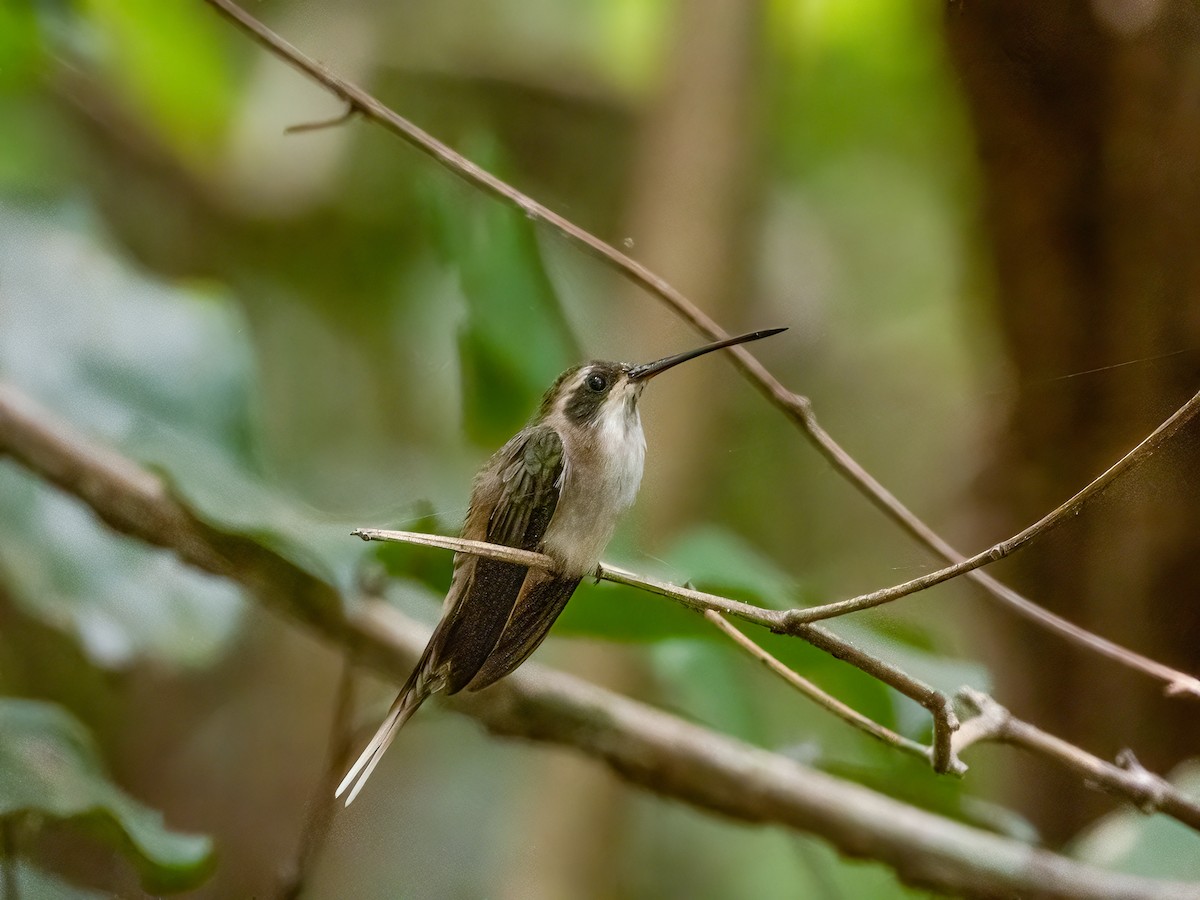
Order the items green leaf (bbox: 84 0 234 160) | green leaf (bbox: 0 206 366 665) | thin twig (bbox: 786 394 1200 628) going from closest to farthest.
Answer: thin twig (bbox: 786 394 1200 628)
green leaf (bbox: 0 206 366 665)
green leaf (bbox: 84 0 234 160)

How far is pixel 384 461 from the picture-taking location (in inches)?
50.1

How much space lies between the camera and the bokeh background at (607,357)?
2.75 feet

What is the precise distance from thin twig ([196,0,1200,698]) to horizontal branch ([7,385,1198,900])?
32cm

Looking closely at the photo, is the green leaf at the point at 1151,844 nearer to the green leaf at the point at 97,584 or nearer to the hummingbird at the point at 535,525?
the hummingbird at the point at 535,525

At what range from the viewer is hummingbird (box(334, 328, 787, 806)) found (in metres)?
0.63

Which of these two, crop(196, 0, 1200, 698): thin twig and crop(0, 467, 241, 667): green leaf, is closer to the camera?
crop(196, 0, 1200, 698): thin twig

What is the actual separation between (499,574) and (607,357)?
0.20m

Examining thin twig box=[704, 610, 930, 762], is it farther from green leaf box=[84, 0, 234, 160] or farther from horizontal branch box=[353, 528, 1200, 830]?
green leaf box=[84, 0, 234, 160]

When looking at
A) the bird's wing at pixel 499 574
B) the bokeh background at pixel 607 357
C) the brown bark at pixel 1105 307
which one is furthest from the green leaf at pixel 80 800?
the brown bark at pixel 1105 307

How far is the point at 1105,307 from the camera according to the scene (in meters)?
0.91

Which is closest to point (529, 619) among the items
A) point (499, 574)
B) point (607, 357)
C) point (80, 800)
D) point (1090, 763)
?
point (499, 574)

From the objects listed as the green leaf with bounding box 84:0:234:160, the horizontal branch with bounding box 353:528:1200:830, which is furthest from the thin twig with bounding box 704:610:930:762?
the green leaf with bounding box 84:0:234:160

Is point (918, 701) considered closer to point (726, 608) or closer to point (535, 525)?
point (726, 608)

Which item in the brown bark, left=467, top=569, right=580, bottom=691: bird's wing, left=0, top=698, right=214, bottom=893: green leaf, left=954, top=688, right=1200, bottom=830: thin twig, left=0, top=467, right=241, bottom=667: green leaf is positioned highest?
the brown bark
